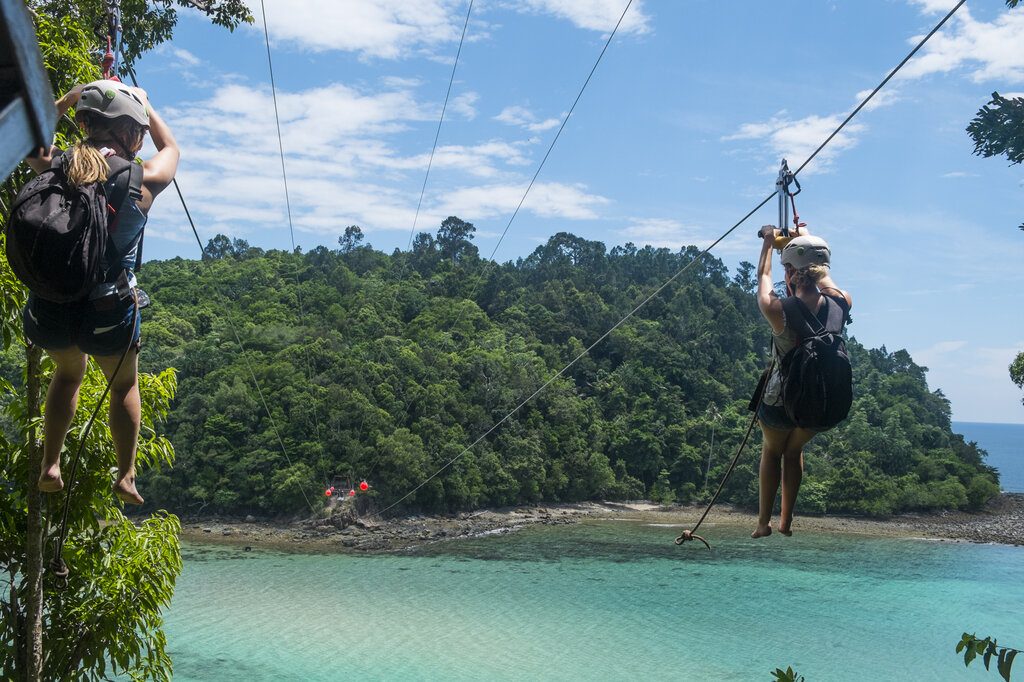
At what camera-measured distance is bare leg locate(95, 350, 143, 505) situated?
2.68 meters

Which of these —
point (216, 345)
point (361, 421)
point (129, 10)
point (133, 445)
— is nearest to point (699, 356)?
point (361, 421)

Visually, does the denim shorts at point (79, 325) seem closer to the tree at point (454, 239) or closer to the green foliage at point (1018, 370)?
the green foliage at point (1018, 370)

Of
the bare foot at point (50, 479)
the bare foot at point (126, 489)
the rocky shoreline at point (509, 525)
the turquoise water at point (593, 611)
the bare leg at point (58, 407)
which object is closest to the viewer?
the bare leg at point (58, 407)

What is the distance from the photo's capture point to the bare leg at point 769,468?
352 cm

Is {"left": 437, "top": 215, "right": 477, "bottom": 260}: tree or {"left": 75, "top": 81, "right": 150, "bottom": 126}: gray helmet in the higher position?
{"left": 437, "top": 215, "right": 477, "bottom": 260}: tree

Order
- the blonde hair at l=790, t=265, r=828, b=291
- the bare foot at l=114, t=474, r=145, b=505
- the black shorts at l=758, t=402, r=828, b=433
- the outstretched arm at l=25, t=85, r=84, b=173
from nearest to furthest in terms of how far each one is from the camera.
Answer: the outstretched arm at l=25, t=85, r=84, b=173, the bare foot at l=114, t=474, r=145, b=505, the blonde hair at l=790, t=265, r=828, b=291, the black shorts at l=758, t=402, r=828, b=433

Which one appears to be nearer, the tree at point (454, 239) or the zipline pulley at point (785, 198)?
the zipline pulley at point (785, 198)

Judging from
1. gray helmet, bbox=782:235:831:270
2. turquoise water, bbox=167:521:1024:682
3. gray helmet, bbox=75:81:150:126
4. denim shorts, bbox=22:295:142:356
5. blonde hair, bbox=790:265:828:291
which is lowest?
turquoise water, bbox=167:521:1024:682

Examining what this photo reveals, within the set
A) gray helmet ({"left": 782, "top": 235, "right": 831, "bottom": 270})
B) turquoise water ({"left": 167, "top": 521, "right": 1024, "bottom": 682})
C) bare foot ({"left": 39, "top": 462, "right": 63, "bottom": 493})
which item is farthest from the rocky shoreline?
gray helmet ({"left": 782, "top": 235, "right": 831, "bottom": 270})

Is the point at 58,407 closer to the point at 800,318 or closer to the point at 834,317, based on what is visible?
the point at 800,318

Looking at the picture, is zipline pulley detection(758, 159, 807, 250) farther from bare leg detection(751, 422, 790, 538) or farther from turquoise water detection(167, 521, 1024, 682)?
turquoise water detection(167, 521, 1024, 682)

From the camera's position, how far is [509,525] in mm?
43844

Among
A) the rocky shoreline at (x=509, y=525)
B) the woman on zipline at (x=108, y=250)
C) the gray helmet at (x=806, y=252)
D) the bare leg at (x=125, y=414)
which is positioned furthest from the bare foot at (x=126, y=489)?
the rocky shoreline at (x=509, y=525)

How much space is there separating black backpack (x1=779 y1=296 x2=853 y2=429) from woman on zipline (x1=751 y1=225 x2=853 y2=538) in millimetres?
32
